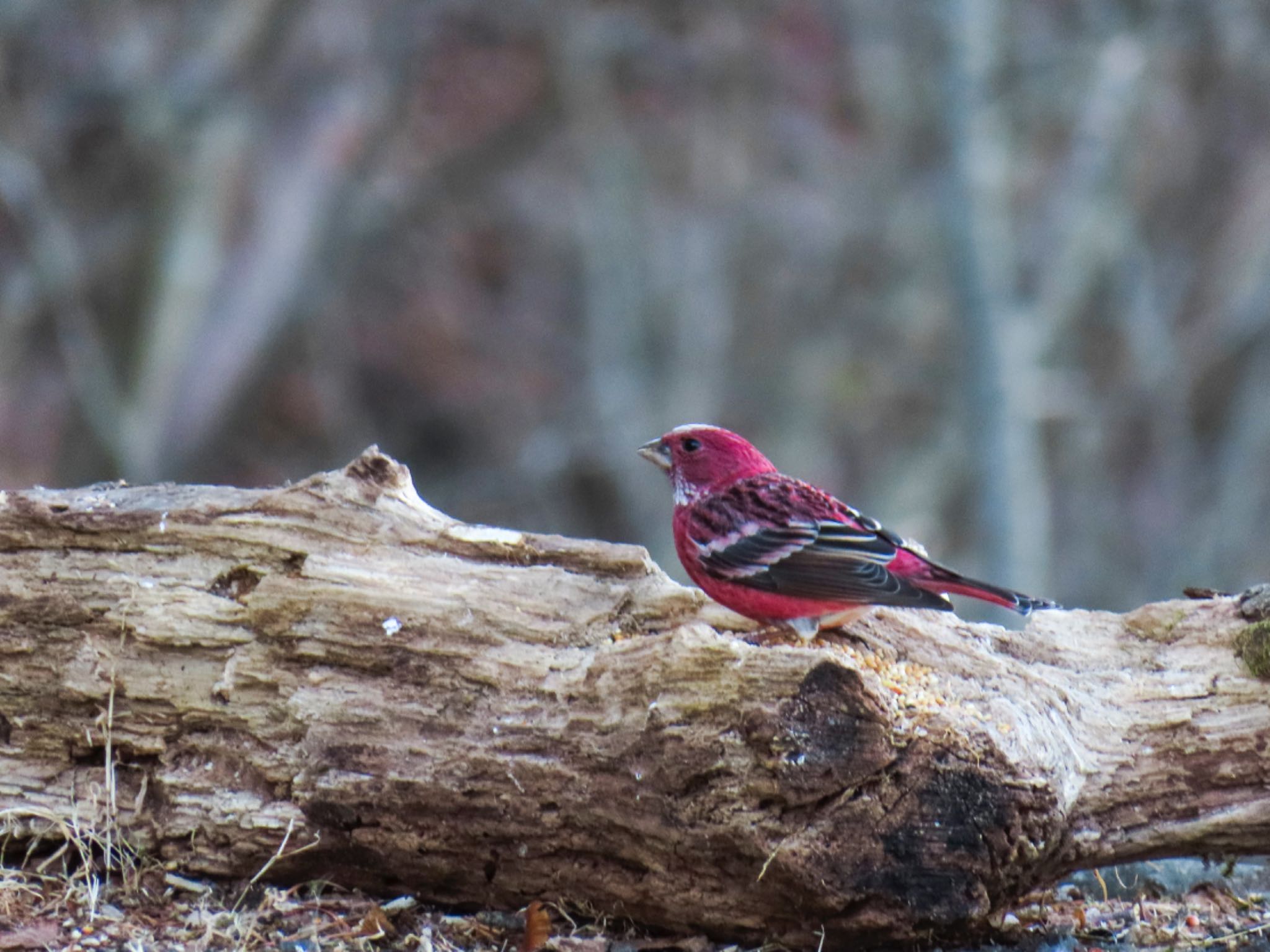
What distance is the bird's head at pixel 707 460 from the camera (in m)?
4.71

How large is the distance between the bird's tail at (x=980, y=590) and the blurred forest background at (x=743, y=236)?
16.9 ft

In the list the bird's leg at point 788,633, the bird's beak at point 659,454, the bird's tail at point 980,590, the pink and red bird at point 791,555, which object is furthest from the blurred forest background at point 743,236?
the bird's leg at point 788,633

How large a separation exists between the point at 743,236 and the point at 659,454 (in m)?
8.06

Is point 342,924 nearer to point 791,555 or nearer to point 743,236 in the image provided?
point 791,555

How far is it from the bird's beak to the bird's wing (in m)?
0.30

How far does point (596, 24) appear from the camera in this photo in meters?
11.7

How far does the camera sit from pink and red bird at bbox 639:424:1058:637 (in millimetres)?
4082

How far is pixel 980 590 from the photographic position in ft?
13.4

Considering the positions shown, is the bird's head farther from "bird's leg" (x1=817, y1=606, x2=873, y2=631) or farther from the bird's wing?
"bird's leg" (x1=817, y1=606, x2=873, y2=631)

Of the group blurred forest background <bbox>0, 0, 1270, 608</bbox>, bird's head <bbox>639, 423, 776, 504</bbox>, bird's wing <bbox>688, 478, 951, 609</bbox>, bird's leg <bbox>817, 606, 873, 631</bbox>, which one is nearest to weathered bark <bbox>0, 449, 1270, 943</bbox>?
bird's leg <bbox>817, 606, 873, 631</bbox>

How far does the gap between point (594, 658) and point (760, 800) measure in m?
0.54

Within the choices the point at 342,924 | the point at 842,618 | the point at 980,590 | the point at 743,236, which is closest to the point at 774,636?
the point at 842,618

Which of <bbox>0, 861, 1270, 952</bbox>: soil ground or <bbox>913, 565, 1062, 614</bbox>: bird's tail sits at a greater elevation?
<bbox>913, 565, 1062, 614</bbox>: bird's tail

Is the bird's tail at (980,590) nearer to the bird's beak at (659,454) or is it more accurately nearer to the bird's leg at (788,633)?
the bird's leg at (788,633)
